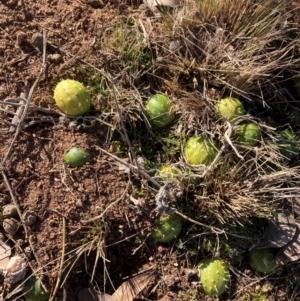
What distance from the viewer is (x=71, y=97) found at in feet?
8.30

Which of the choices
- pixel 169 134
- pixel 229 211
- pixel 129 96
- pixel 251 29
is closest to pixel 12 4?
pixel 129 96

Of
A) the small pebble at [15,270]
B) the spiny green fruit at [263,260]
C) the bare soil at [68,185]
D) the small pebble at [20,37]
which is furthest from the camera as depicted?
the spiny green fruit at [263,260]

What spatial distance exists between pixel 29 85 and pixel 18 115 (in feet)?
0.63

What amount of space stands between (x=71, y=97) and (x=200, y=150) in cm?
78

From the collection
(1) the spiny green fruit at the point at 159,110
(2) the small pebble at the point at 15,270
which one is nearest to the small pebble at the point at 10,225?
(2) the small pebble at the point at 15,270

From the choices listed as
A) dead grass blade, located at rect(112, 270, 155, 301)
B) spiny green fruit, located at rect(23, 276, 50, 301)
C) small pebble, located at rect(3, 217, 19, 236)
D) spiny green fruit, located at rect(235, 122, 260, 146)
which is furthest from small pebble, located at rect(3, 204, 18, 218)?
spiny green fruit, located at rect(235, 122, 260, 146)

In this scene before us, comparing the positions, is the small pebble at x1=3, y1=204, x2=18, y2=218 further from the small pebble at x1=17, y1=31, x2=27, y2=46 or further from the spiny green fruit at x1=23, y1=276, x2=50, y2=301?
the small pebble at x1=17, y1=31, x2=27, y2=46

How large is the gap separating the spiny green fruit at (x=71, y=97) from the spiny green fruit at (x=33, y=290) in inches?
36.9

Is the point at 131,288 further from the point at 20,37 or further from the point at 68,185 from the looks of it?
the point at 20,37

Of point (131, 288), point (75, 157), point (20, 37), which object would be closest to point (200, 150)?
point (75, 157)

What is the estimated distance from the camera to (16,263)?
2.47 metres

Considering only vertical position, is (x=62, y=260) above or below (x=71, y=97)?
below

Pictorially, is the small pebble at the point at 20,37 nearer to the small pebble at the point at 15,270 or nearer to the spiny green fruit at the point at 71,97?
the spiny green fruit at the point at 71,97

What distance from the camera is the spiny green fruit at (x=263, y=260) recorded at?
2.78 m
